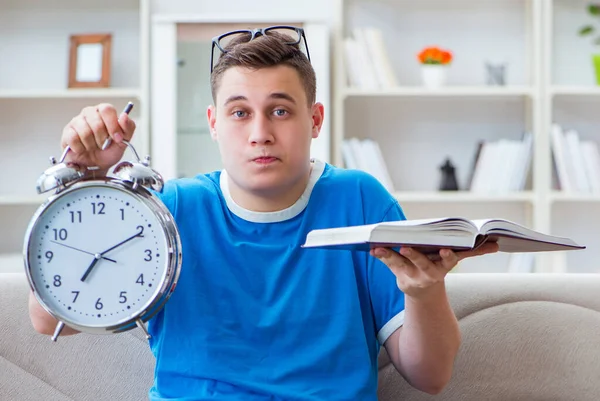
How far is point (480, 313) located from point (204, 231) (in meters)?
0.57

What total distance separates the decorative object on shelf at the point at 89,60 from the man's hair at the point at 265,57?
272 centimetres

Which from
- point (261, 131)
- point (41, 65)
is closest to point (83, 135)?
point (261, 131)

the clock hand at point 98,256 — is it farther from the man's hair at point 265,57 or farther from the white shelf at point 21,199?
the white shelf at point 21,199

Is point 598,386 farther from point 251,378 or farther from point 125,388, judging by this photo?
point 125,388

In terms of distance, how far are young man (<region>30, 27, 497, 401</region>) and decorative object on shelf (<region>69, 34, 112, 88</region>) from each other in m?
2.75

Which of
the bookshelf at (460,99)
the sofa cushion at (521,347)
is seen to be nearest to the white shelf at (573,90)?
the bookshelf at (460,99)

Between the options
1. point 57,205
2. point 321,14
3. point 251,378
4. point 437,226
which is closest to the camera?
point 437,226

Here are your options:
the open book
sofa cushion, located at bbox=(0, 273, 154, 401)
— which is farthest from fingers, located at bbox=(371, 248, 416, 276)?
sofa cushion, located at bbox=(0, 273, 154, 401)

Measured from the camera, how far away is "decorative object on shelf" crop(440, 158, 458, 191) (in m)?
4.15

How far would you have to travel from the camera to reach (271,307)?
4.54 feet

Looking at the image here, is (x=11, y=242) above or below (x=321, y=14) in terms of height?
below

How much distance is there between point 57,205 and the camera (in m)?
1.23

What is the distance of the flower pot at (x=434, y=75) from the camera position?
4062 millimetres

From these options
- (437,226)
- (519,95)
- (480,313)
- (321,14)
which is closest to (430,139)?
(519,95)
